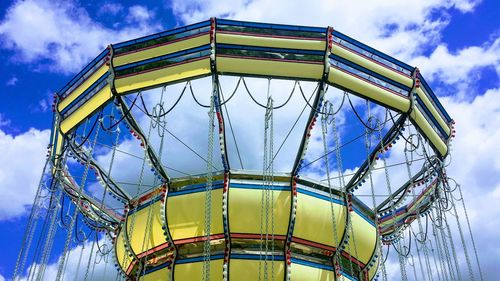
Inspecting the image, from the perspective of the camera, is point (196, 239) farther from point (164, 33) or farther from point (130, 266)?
point (164, 33)

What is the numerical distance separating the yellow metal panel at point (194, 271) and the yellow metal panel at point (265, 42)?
4.93 m

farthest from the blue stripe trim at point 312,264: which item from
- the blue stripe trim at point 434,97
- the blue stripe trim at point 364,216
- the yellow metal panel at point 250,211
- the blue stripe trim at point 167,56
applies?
the blue stripe trim at point 167,56

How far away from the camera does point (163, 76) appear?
1116 cm

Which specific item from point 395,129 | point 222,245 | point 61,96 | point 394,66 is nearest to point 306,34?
point 394,66

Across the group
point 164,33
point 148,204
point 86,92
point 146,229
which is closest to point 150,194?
point 148,204

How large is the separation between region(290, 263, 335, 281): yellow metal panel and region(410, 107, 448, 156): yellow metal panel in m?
3.98

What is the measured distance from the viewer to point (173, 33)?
1139 cm

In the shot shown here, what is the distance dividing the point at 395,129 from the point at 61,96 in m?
8.21

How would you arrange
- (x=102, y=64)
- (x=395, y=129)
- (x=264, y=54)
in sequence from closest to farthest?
1. (x=264, y=54)
2. (x=102, y=64)
3. (x=395, y=129)

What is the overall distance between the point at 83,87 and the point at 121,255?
4.65 m

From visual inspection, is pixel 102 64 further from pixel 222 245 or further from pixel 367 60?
pixel 367 60

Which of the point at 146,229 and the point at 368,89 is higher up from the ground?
the point at 368,89

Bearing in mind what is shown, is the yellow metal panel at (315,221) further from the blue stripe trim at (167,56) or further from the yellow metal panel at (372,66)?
the blue stripe trim at (167,56)

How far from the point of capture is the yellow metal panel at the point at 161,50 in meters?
11.2
